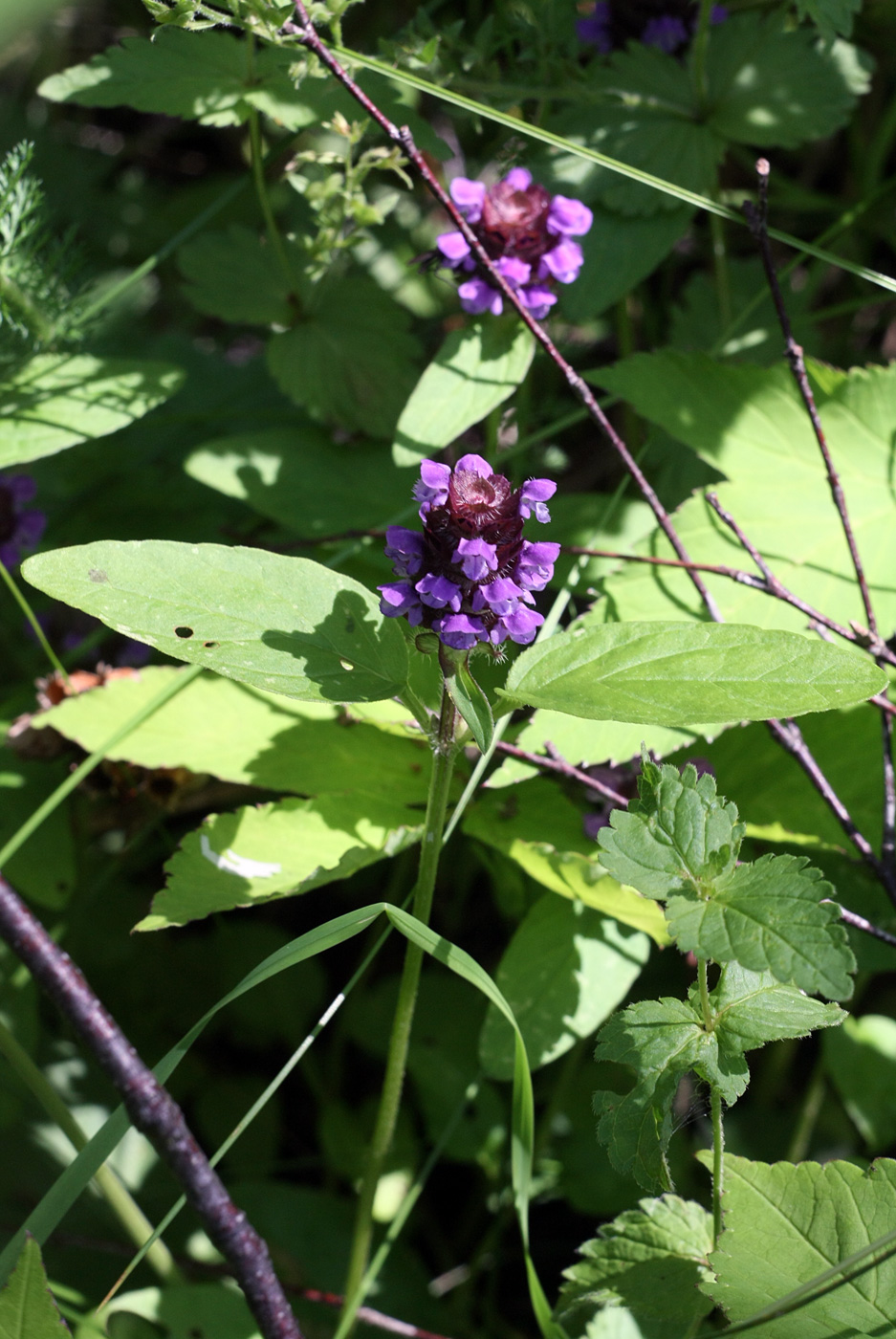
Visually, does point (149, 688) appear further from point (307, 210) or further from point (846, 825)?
point (307, 210)

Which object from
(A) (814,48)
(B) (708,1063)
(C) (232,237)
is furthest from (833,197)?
(B) (708,1063)

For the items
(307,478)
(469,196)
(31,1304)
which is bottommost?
(31,1304)


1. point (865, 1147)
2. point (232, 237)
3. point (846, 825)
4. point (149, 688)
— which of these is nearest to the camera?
point (846, 825)

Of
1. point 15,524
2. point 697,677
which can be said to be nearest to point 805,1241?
point 697,677

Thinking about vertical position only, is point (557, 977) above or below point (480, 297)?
below

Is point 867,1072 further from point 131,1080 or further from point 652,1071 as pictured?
point 131,1080

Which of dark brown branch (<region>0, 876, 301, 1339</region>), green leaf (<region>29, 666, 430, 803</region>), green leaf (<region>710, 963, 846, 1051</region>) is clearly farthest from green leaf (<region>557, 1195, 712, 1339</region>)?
green leaf (<region>29, 666, 430, 803</region>)
